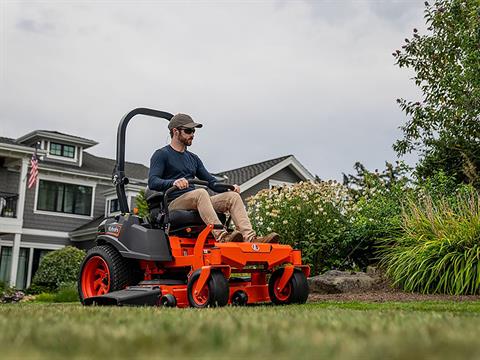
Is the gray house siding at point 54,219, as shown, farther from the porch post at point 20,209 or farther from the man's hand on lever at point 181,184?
the man's hand on lever at point 181,184

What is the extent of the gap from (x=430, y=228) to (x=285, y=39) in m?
6.61

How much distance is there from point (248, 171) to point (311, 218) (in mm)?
13433

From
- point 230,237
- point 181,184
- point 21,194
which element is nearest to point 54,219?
point 21,194

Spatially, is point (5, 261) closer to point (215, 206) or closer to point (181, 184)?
point (215, 206)

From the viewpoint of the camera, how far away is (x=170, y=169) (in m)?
6.02

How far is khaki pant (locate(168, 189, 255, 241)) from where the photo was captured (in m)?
5.39

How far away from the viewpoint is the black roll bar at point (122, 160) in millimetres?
6105

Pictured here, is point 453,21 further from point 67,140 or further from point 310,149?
point 67,140

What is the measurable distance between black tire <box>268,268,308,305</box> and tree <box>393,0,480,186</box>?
6.09 meters

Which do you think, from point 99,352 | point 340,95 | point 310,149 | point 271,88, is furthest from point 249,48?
point 99,352

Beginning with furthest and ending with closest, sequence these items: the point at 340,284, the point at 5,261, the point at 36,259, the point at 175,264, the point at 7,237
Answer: the point at 36,259
the point at 7,237
the point at 5,261
the point at 340,284
the point at 175,264

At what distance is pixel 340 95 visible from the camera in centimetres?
1471

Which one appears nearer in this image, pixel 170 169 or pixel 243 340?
pixel 243 340

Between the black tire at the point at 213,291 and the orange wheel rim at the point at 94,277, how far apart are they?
1.29 metres
